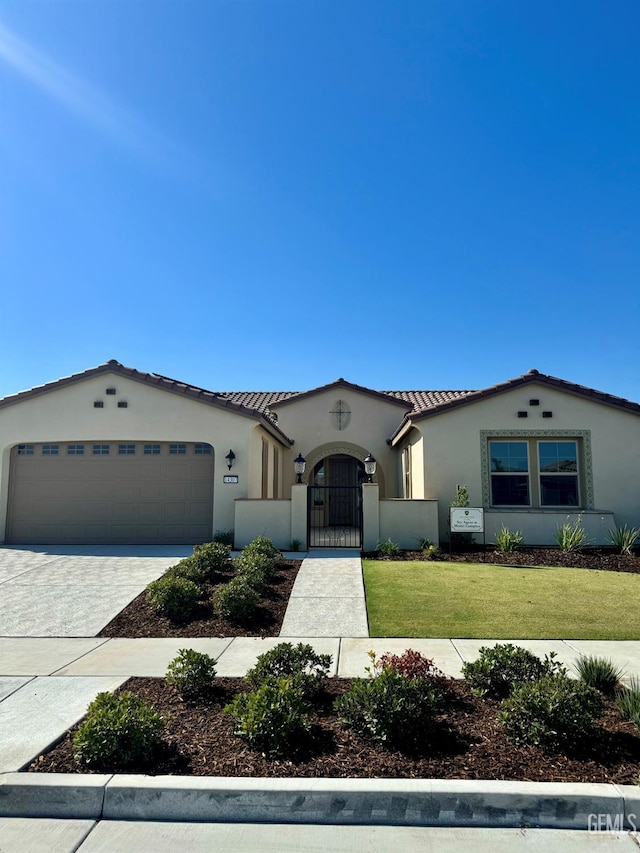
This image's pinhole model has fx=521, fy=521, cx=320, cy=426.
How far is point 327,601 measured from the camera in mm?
8617

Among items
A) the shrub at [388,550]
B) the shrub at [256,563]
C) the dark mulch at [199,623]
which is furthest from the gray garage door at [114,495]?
the dark mulch at [199,623]

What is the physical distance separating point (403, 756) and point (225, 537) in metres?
9.94

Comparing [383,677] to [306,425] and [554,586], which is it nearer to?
[554,586]

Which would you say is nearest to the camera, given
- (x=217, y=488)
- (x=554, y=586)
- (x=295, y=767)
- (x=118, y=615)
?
(x=295, y=767)

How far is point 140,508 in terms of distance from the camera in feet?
45.9

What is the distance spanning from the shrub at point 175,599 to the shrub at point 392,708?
13.3 feet

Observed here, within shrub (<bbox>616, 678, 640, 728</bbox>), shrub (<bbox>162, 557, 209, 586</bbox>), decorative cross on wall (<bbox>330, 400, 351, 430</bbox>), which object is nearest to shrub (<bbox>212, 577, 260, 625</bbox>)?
shrub (<bbox>162, 557, 209, 586</bbox>)

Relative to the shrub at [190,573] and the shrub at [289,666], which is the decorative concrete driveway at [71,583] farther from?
the shrub at [289,666]

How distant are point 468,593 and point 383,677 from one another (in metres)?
5.15

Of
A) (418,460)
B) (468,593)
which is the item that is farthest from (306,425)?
(468,593)

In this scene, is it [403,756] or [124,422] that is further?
[124,422]

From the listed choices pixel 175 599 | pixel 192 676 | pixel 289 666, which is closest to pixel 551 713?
pixel 289 666

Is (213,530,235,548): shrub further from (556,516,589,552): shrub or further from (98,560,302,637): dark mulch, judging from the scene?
(556,516,589,552): shrub

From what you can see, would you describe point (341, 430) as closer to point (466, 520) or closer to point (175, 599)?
point (466, 520)
